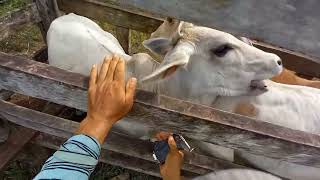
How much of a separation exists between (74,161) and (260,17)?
940mm

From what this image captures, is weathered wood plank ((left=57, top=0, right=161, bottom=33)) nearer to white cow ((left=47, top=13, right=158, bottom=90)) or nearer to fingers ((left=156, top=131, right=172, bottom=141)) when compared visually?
white cow ((left=47, top=13, right=158, bottom=90))

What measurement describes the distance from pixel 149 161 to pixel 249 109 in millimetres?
799

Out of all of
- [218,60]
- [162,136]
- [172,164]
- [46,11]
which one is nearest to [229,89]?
[218,60]

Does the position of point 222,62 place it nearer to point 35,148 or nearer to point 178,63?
point 178,63

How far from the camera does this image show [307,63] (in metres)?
3.85

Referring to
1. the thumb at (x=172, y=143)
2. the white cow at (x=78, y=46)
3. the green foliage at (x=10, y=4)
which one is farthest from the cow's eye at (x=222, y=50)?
the green foliage at (x=10, y=4)

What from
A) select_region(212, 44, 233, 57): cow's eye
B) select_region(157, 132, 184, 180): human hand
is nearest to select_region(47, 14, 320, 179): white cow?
select_region(212, 44, 233, 57): cow's eye

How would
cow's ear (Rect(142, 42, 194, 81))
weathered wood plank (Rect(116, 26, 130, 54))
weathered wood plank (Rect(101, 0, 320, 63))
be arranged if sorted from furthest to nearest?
1. weathered wood plank (Rect(116, 26, 130, 54))
2. cow's ear (Rect(142, 42, 194, 81))
3. weathered wood plank (Rect(101, 0, 320, 63))

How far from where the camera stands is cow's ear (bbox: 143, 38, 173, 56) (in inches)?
126

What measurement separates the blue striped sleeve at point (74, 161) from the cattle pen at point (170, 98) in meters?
0.34

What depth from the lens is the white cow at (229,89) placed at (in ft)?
10.4

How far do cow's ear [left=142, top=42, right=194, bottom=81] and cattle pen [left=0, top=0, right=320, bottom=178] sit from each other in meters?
0.33

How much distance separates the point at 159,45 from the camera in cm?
325

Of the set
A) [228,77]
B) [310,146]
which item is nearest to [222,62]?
[228,77]
